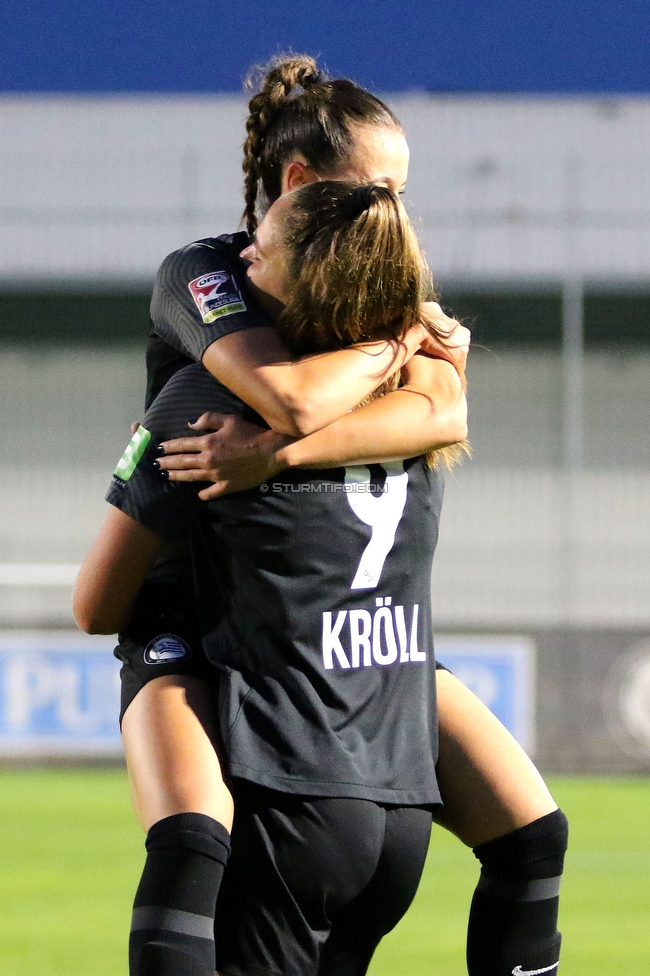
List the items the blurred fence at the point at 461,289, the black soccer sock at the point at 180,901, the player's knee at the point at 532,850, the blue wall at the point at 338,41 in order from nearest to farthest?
1. the black soccer sock at the point at 180,901
2. the player's knee at the point at 532,850
3. the blurred fence at the point at 461,289
4. the blue wall at the point at 338,41

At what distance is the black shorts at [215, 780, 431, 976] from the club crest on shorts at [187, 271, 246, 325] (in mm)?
634

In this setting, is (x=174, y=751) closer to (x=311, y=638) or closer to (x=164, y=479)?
(x=311, y=638)

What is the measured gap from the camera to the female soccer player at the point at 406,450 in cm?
203

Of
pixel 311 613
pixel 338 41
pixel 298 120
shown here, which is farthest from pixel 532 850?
pixel 338 41

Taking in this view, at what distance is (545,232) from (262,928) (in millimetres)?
9192

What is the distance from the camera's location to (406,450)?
208 cm

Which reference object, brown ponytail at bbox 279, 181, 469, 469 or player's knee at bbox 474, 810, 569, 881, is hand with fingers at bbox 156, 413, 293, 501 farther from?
player's knee at bbox 474, 810, 569, 881

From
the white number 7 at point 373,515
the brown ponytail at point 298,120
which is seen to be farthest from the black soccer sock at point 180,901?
the brown ponytail at point 298,120

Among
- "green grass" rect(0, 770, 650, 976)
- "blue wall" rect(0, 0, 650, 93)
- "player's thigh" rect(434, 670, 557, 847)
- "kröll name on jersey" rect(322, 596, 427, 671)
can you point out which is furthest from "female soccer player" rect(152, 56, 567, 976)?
"blue wall" rect(0, 0, 650, 93)

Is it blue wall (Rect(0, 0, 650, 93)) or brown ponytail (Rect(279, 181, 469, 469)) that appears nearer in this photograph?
brown ponytail (Rect(279, 181, 469, 469))

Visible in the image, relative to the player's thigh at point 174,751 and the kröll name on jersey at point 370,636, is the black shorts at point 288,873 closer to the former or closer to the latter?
the player's thigh at point 174,751

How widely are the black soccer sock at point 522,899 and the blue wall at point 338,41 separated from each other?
9.83 m

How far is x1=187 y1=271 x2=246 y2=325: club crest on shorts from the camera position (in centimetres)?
206

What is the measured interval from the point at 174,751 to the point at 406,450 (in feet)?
1.68
